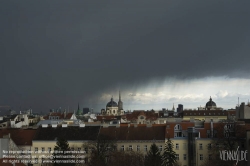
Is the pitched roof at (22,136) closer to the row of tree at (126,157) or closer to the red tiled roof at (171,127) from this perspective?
the row of tree at (126,157)

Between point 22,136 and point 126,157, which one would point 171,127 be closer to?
point 126,157

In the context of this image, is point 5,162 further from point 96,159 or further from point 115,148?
point 115,148

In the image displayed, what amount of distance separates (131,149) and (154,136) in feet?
17.6

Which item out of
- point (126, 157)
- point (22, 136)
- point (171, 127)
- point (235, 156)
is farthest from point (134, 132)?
point (235, 156)

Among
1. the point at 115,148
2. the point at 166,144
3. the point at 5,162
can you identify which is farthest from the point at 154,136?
the point at 5,162

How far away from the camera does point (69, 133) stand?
274 feet

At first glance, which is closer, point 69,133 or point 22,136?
point 22,136

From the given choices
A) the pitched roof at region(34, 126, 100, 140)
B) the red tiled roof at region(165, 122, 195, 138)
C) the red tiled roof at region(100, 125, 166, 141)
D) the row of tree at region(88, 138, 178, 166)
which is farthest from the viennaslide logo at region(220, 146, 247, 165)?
the pitched roof at region(34, 126, 100, 140)

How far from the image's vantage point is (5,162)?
45156 mm

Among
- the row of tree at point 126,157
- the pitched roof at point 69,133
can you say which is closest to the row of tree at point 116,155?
the row of tree at point 126,157

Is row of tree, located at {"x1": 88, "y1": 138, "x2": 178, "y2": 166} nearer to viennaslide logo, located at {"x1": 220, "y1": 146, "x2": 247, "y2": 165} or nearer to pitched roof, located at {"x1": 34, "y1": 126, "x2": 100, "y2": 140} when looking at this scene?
pitched roof, located at {"x1": 34, "y1": 126, "x2": 100, "y2": 140}

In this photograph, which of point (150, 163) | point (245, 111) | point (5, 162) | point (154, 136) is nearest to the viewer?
point (5, 162)

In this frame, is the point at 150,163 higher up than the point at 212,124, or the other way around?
the point at 212,124

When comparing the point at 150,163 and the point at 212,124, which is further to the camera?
the point at 212,124
